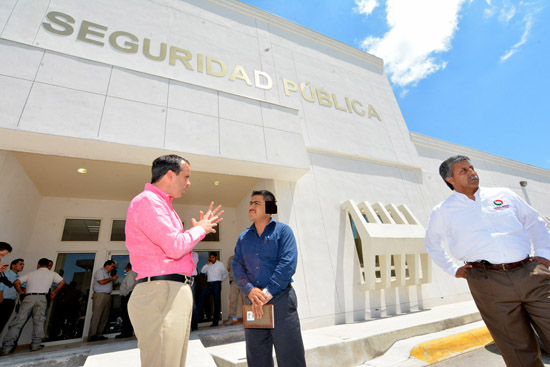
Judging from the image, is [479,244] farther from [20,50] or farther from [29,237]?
[29,237]

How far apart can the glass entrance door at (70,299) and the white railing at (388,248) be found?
698cm

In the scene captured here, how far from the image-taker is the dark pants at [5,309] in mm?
4686

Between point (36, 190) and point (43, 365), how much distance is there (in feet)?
15.8

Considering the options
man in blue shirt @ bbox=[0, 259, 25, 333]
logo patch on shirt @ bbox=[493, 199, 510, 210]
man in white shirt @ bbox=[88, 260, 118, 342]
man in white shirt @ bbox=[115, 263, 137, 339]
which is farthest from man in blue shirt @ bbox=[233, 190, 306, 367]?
man in white shirt @ bbox=[88, 260, 118, 342]

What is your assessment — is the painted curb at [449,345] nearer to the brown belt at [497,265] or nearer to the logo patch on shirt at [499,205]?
the brown belt at [497,265]

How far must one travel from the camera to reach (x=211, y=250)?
800 cm

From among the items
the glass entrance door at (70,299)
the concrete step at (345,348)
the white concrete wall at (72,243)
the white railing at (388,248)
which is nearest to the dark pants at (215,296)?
the white concrete wall at (72,243)

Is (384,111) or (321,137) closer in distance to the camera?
(321,137)

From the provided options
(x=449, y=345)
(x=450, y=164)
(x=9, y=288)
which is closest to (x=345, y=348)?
(x=449, y=345)

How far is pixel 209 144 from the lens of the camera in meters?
4.95

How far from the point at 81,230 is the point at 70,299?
1768 millimetres

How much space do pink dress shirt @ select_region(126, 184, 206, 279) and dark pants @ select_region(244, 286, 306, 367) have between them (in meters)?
0.87

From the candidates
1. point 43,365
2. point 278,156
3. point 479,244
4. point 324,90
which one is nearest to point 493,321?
point 479,244

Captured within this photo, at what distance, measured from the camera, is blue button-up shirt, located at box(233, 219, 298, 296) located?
2188mm
